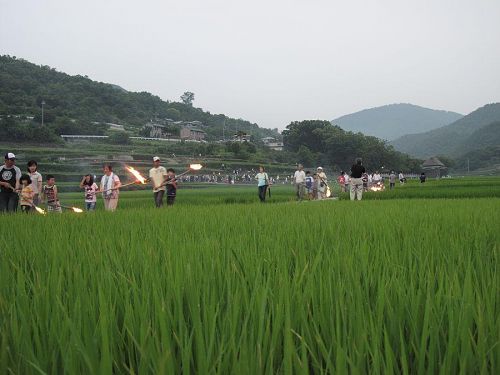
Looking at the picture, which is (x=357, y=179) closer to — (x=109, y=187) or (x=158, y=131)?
(x=109, y=187)

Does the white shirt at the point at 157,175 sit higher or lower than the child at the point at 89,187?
higher

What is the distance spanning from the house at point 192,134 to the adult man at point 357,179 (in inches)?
3229

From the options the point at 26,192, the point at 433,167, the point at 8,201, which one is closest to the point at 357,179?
the point at 26,192

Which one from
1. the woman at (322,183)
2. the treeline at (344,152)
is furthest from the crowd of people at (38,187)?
the treeline at (344,152)

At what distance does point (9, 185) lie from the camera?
7.87 meters

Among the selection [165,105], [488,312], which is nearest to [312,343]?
[488,312]

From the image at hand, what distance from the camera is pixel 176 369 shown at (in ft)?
3.09

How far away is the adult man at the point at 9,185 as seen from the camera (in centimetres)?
783

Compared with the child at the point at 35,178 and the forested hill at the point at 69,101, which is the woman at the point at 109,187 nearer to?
the child at the point at 35,178

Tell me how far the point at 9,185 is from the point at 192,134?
9348cm

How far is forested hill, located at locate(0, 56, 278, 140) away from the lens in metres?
70.4

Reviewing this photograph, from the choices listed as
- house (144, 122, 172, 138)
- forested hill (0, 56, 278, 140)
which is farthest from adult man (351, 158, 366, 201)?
house (144, 122, 172, 138)

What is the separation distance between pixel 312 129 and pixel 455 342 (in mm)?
97111

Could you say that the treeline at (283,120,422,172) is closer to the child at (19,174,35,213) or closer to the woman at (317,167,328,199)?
the woman at (317,167,328,199)
